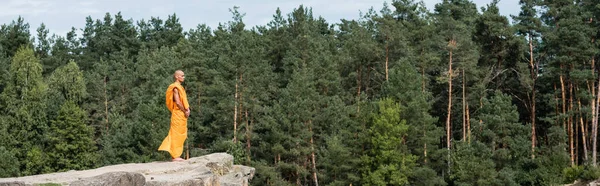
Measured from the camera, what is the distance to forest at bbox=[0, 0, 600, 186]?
113 feet

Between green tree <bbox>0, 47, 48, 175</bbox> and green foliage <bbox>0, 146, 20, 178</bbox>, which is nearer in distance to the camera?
green foliage <bbox>0, 146, 20, 178</bbox>

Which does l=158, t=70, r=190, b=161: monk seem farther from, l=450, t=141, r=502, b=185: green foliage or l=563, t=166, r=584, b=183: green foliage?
l=563, t=166, r=584, b=183: green foliage

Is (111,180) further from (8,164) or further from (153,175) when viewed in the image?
(8,164)

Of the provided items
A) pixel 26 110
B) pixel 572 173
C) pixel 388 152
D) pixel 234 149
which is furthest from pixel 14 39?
pixel 572 173

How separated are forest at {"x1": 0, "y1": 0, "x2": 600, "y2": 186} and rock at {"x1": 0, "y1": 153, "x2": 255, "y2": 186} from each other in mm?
17874

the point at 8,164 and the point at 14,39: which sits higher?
the point at 14,39

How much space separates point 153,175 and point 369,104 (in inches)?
977

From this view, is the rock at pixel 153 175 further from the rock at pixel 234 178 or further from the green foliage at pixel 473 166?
the green foliage at pixel 473 166

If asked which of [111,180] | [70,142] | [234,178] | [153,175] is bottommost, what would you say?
[70,142]

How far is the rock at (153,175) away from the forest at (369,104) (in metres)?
17.9

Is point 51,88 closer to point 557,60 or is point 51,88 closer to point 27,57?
point 27,57

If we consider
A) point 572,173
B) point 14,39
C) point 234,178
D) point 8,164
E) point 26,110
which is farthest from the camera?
point 14,39

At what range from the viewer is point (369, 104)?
37.0 m

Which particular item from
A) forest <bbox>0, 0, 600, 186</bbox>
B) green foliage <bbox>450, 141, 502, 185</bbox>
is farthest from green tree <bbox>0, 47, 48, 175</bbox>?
green foliage <bbox>450, 141, 502, 185</bbox>
